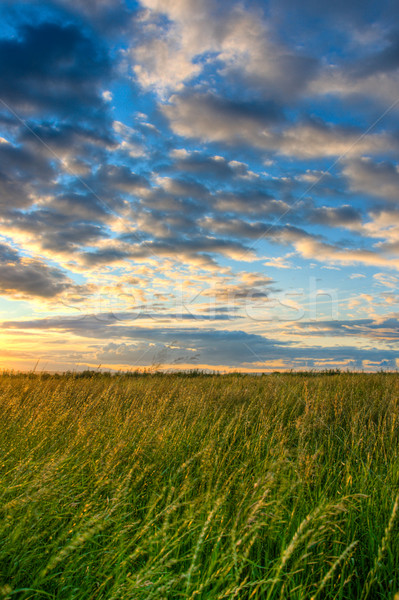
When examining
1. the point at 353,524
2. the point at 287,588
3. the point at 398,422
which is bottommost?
the point at 287,588

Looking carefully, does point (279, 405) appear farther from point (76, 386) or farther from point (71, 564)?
point (76, 386)

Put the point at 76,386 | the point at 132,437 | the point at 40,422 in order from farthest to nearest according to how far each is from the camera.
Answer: the point at 76,386 → the point at 40,422 → the point at 132,437

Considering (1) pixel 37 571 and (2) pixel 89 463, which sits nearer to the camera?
(1) pixel 37 571

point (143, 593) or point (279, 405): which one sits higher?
point (279, 405)

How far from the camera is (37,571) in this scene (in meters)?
2.37

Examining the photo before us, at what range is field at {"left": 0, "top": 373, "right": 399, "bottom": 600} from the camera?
213 cm

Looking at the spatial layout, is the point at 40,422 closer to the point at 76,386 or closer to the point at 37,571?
the point at 37,571

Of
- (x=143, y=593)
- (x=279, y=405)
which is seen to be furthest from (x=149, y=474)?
Answer: (x=279, y=405)

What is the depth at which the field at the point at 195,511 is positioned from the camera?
213 cm

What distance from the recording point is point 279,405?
250 inches

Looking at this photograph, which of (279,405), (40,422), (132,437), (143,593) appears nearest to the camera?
(143,593)

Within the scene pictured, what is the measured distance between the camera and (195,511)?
2.77m

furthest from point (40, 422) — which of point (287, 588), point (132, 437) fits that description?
point (287, 588)

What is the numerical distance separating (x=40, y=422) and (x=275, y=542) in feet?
11.7
